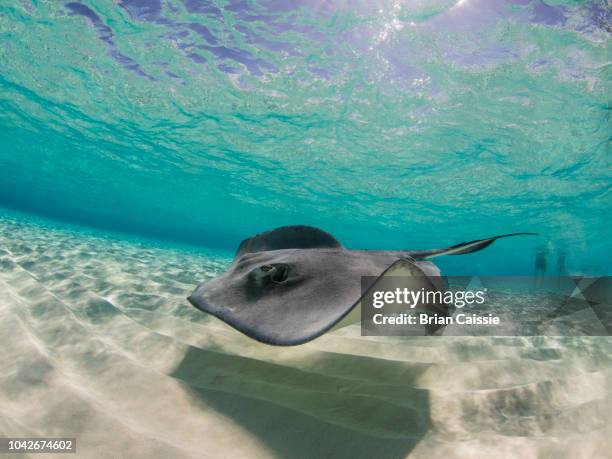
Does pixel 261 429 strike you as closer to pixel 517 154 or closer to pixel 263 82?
pixel 263 82

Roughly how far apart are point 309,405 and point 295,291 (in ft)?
2.07

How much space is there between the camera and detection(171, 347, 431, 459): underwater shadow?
1443mm

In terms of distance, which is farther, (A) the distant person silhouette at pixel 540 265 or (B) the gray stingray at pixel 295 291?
(A) the distant person silhouette at pixel 540 265

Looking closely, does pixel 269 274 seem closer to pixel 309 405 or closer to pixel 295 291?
pixel 295 291

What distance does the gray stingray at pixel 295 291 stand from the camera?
1495mm

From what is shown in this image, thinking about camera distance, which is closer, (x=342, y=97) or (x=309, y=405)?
(x=309, y=405)

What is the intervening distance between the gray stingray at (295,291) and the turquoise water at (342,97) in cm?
923

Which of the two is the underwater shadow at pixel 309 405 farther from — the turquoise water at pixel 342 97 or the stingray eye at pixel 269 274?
the turquoise water at pixel 342 97

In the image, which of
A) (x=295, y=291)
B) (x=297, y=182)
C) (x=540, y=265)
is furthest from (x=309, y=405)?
(x=297, y=182)

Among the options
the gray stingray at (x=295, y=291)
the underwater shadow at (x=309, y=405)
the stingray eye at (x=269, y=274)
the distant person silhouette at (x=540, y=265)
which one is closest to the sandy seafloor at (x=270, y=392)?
the underwater shadow at (x=309, y=405)

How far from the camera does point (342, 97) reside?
12766 millimetres

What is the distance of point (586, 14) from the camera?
25.4 feet

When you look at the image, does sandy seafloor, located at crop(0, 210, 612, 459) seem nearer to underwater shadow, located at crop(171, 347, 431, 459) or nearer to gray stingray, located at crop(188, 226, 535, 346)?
underwater shadow, located at crop(171, 347, 431, 459)

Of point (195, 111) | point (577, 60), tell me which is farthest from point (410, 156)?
point (195, 111)
